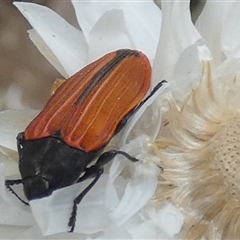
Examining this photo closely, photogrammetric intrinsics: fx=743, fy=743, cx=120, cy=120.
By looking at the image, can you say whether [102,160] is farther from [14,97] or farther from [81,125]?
[14,97]

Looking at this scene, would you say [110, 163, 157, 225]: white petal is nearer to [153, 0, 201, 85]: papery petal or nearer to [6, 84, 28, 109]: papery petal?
[153, 0, 201, 85]: papery petal

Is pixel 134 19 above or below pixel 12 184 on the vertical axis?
above

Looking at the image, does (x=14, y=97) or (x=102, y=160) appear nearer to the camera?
(x=102, y=160)

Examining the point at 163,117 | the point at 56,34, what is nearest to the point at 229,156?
the point at 163,117

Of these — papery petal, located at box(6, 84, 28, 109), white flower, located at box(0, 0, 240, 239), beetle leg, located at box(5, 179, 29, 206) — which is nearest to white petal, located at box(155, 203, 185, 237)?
white flower, located at box(0, 0, 240, 239)

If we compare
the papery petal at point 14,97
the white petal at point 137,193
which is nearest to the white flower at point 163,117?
the white petal at point 137,193
